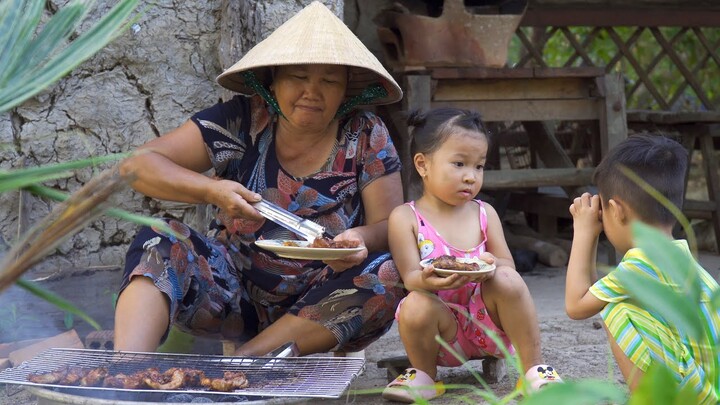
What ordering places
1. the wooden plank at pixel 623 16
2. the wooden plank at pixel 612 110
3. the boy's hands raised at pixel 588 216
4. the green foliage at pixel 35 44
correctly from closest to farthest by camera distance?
the green foliage at pixel 35 44, the boy's hands raised at pixel 588 216, the wooden plank at pixel 612 110, the wooden plank at pixel 623 16

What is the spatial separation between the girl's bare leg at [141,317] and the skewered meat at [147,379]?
12.3 inches

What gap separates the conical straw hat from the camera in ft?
9.04

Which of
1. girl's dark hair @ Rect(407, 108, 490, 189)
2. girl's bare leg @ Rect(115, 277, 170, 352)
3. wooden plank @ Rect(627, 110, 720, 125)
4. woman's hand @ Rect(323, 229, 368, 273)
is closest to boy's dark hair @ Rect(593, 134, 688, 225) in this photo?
girl's dark hair @ Rect(407, 108, 490, 189)

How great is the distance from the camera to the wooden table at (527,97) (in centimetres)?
473

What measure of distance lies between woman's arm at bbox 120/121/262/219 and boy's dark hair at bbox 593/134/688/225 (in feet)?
3.14

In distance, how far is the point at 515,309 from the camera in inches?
104

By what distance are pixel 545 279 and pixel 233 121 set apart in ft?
9.01

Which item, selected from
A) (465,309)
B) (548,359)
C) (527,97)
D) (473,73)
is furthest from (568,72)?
(465,309)

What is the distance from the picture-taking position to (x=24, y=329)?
348cm

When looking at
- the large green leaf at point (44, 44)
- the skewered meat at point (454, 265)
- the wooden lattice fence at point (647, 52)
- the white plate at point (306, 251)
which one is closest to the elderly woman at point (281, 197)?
the white plate at point (306, 251)

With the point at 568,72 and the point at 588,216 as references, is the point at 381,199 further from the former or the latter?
the point at 568,72

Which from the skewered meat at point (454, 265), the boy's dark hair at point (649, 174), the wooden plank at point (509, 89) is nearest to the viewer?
the boy's dark hair at point (649, 174)

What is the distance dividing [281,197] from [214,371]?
77 cm

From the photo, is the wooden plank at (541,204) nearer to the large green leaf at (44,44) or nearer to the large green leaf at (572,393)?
the large green leaf at (44,44)
